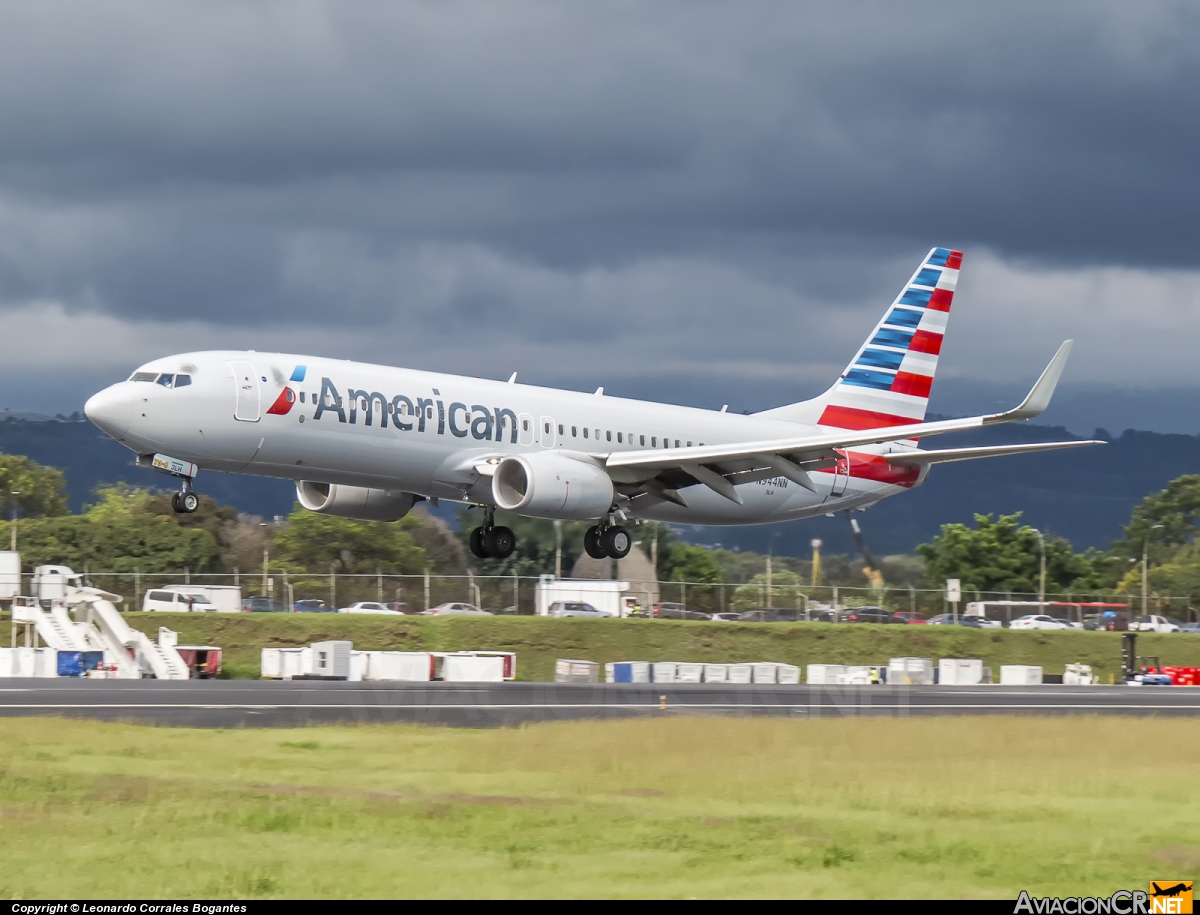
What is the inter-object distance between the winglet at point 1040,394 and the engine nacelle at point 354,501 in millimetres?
16463

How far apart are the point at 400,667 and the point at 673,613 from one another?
71.6 feet

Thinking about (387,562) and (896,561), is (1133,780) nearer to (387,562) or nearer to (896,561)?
(896,561)

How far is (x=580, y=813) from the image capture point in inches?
893

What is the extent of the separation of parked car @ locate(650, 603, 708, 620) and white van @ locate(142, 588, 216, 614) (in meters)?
22.3

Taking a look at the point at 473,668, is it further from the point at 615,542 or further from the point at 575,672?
the point at 615,542

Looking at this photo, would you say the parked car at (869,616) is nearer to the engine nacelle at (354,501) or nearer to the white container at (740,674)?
the white container at (740,674)

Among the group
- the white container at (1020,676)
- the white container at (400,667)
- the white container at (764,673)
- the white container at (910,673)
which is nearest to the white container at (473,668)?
the white container at (400,667)

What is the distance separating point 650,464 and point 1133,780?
17948 millimetres

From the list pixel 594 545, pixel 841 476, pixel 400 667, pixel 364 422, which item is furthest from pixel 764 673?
pixel 364 422

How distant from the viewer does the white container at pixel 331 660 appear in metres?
60.8

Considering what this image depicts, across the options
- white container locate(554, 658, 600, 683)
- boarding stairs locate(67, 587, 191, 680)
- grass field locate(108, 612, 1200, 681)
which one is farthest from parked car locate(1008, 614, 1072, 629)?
boarding stairs locate(67, 587, 191, 680)

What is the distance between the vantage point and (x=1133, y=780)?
28.3 meters

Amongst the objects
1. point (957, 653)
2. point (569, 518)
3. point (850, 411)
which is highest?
point (850, 411)
